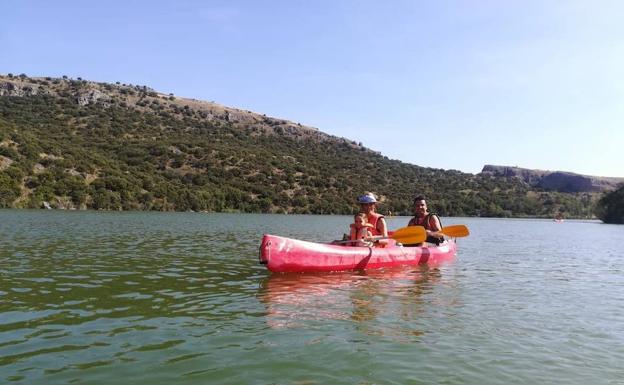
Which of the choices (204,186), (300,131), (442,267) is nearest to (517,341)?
(442,267)

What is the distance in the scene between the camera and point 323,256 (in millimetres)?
13273

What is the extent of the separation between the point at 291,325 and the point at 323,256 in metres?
5.41

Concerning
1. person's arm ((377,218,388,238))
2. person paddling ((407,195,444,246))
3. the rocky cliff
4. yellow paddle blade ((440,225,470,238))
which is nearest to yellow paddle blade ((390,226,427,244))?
person paddling ((407,195,444,246))

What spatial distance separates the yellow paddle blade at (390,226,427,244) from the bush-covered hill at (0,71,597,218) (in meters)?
43.4

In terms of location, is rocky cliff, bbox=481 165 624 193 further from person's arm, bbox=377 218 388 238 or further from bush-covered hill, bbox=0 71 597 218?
person's arm, bbox=377 218 388 238

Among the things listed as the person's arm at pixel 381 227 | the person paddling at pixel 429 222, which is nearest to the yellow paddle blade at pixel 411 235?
the person paddling at pixel 429 222

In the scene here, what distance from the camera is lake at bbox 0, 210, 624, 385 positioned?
5.88 metres

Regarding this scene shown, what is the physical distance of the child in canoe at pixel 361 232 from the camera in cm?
1450

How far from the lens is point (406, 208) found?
275 feet

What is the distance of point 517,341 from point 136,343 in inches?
222

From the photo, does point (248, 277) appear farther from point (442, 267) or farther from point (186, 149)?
point (186, 149)

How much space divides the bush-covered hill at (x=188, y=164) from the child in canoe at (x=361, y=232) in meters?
43.6

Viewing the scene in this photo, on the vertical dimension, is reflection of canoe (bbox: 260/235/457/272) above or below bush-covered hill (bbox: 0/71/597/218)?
below

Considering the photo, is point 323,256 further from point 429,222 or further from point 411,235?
point 429,222
